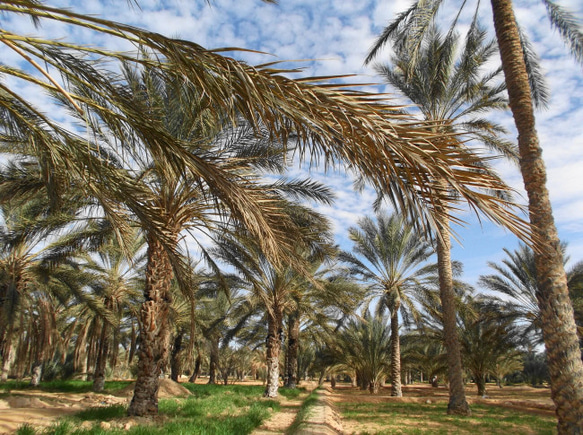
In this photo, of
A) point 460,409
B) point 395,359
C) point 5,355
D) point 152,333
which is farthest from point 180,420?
point 5,355

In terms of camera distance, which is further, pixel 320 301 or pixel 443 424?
pixel 320 301

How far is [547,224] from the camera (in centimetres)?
662

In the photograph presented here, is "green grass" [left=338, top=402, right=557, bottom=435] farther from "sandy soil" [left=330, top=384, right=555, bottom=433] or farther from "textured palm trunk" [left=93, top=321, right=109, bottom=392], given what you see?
"textured palm trunk" [left=93, top=321, right=109, bottom=392]

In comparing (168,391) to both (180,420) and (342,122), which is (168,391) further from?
(342,122)

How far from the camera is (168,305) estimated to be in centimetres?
922

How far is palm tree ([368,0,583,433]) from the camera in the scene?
6.01 meters

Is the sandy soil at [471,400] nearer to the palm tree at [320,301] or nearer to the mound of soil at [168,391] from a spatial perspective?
the palm tree at [320,301]

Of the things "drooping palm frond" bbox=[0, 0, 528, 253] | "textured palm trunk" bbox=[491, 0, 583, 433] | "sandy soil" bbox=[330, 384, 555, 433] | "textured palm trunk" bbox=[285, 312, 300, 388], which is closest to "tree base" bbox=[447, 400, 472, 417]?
"sandy soil" bbox=[330, 384, 555, 433]

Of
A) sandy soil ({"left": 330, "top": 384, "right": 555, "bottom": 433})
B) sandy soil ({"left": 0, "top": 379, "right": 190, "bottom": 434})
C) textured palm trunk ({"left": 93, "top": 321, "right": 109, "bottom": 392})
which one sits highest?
textured palm trunk ({"left": 93, "top": 321, "right": 109, "bottom": 392})

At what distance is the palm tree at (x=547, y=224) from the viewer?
6012 mm

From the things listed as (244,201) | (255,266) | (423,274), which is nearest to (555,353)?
(244,201)

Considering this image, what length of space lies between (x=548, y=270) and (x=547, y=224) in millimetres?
750

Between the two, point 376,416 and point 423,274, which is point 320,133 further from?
point 423,274

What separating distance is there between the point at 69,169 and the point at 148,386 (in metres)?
5.25
